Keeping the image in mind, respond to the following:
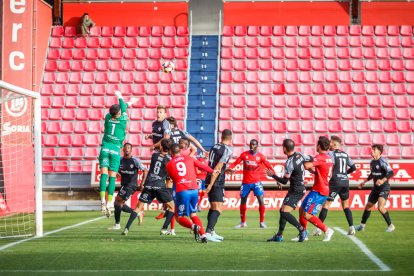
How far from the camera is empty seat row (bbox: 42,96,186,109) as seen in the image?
93.0ft

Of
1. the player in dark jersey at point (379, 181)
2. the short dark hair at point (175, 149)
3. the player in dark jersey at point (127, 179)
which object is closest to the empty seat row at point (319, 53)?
the player in dark jersey at point (127, 179)

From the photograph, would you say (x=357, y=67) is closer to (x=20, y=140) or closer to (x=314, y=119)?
(x=314, y=119)

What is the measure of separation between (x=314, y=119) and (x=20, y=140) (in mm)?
10479

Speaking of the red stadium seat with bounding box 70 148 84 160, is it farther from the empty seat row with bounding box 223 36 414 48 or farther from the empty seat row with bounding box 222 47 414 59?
the empty seat row with bounding box 222 47 414 59

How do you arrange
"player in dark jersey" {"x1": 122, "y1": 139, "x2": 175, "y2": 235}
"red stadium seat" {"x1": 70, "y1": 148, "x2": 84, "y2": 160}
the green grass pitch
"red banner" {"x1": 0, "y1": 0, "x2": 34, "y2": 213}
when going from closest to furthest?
the green grass pitch < "player in dark jersey" {"x1": 122, "y1": 139, "x2": 175, "y2": 235} < "red banner" {"x1": 0, "y1": 0, "x2": 34, "y2": 213} < "red stadium seat" {"x1": 70, "y1": 148, "x2": 84, "y2": 160}

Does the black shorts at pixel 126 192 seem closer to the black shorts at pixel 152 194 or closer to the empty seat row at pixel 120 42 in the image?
Answer: the black shorts at pixel 152 194

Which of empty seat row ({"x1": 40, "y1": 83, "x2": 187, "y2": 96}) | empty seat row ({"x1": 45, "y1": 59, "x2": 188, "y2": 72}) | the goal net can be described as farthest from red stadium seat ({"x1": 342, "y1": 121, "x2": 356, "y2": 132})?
the goal net

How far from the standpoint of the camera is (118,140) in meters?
16.3

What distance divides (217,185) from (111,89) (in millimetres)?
15642

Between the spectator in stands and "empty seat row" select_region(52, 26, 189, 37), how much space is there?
11.1 inches

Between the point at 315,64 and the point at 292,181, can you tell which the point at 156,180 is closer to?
the point at 292,181

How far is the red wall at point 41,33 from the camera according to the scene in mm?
28906

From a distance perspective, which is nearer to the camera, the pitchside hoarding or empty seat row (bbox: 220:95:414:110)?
the pitchside hoarding

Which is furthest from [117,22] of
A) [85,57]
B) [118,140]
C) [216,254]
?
[216,254]
